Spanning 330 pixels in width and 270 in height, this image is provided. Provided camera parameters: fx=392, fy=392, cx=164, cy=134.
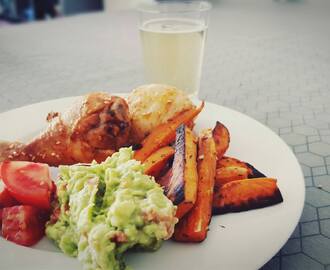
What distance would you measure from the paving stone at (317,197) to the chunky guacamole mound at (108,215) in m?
0.44

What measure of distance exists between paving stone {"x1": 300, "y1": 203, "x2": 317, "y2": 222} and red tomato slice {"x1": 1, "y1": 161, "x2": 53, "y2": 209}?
22.2 inches

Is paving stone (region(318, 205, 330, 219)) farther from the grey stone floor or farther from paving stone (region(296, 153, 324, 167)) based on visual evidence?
paving stone (region(296, 153, 324, 167))

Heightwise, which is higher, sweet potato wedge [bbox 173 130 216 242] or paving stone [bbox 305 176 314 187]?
sweet potato wedge [bbox 173 130 216 242]

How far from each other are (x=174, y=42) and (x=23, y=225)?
996 mm

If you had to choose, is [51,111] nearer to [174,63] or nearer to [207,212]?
[174,63]

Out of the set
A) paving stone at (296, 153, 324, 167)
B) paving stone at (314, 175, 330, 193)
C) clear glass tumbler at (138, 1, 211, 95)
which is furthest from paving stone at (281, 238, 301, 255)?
clear glass tumbler at (138, 1, 211, 95)

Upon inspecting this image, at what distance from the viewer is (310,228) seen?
0.85 m

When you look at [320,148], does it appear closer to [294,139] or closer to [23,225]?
[294,139]

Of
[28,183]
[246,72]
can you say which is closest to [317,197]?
[28,183]

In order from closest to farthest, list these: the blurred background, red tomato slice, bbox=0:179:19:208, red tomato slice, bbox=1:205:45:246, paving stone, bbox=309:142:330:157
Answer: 1. red tomato slice, bbox=1:205:45:246
2. red tomato slice, bbox=0:179:19:208
3. paving stone, bbox=309:142:330:157
4. the blurred background

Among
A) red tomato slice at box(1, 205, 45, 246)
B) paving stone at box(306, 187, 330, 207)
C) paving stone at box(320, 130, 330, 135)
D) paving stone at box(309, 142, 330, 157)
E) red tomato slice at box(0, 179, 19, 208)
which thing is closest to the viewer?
red tomato slice at box(1, 205, 45, 246)

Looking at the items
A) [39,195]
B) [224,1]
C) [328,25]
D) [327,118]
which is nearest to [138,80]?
[327,118]

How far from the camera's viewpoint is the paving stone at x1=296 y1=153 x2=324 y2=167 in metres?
1.14

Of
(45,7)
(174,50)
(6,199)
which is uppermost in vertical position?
(174,50)
